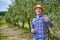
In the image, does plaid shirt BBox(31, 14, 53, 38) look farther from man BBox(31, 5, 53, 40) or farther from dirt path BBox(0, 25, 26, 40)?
dirt path BBox(0, 25, 26, 40)

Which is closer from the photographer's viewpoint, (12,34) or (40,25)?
(40,25)

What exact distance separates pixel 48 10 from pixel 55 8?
5.81 ft

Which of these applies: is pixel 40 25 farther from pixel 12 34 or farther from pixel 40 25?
pixel 12 34

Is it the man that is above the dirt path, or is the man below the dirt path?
above

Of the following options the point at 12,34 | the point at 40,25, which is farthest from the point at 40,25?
the point at 12,34

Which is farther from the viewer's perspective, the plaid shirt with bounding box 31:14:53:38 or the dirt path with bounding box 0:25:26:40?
the dirt path with bounding box 0:25:26:40

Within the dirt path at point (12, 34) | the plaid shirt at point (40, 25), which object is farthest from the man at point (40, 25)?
the dirt path at point (12, 34)

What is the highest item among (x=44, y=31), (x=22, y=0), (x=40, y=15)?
(x=22, y=0)

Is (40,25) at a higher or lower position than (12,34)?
higher

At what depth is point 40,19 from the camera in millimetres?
6266

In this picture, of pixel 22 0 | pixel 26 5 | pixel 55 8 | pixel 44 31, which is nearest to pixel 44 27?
pixel 44 31

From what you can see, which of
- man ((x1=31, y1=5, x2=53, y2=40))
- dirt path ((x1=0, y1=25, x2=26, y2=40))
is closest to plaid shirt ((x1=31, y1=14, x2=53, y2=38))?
man ((x1=31, y1=5, x2=53, y2=40))

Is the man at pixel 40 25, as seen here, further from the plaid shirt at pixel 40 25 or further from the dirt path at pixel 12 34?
the dirt path at pixel 12 34

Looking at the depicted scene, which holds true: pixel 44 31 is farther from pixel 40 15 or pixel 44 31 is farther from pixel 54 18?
pixel 54 18
